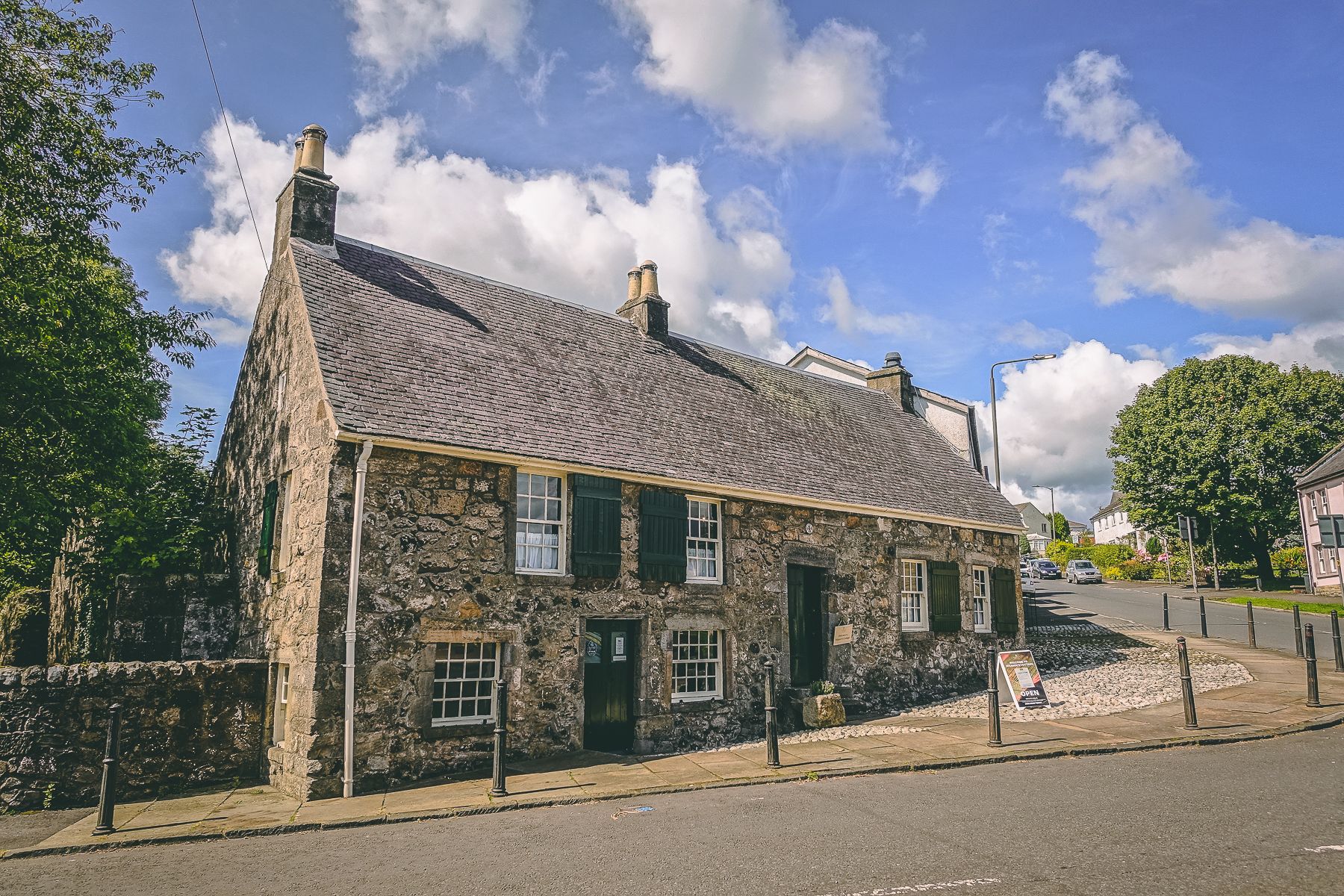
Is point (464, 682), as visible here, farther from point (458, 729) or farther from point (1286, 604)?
point (1286, 604)

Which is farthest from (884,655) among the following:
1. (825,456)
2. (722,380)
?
(722,380)

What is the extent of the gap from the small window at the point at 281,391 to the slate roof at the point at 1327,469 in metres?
42.8

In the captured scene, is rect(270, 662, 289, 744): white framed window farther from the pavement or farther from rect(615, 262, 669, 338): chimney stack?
rect(615, 262, 669, 338): chimney stack

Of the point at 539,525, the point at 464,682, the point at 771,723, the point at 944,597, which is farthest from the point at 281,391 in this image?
the point at 944,597

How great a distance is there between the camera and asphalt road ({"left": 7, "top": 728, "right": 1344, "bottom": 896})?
6113 millimetres

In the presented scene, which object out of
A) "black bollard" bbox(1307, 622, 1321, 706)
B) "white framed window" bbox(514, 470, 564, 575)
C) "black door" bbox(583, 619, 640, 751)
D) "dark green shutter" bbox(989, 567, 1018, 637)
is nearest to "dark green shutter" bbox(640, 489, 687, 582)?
"black door" bbox(583, 619, 640, 751)

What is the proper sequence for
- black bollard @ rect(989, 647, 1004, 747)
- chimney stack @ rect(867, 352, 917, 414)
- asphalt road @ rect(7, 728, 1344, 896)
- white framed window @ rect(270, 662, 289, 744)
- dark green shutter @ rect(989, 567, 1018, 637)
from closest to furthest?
asphalt road @ rect(7, 728, 1344, 896) → white framed window @ rect(270, 662, 289, 744) → black bollard @ rect(989, 647, 1004, 747) → dark green shutter @ rect(989, 567, 1018, 637) → chimney stack @ rect(867, 352, 917, 414)

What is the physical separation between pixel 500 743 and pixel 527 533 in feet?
11.0

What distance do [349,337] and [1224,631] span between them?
24305 millimetres

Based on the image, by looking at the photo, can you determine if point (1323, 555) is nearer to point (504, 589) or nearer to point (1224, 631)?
point (1224, 631)

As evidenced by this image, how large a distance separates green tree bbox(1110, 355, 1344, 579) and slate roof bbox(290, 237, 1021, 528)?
26297 millimetres

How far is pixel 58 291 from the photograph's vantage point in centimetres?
1212

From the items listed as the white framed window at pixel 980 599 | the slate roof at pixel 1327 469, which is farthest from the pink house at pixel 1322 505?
the white framed window at pixel 980 599

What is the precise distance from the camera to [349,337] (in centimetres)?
1223
